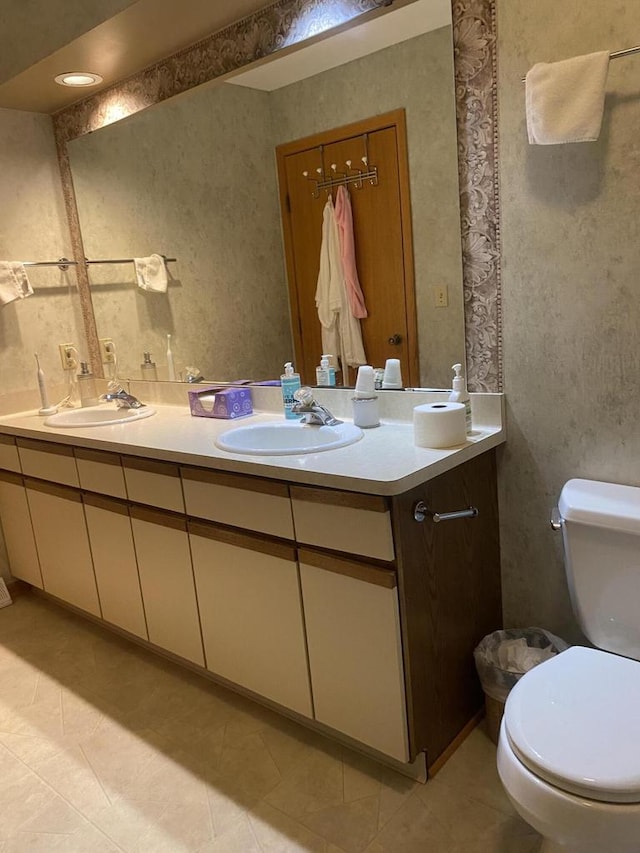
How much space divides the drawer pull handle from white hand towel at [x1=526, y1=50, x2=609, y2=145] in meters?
0.90

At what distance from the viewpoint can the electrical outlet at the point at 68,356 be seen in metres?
3.00

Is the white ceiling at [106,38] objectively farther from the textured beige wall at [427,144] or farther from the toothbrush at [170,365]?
the toothbrush at [170,365]

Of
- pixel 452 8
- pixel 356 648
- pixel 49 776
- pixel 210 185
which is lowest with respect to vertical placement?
pixel 49 776

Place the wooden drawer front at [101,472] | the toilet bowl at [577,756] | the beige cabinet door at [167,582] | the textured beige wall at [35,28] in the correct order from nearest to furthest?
the toilet bowl at [577,756], the beige cabinet door at [167,582], the wooden drawer front at [101,472], the textured beige wall at [35,28]

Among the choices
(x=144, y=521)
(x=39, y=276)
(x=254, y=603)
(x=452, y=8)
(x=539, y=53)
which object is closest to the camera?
(x=539, y=53)

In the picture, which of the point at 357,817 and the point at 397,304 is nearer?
the point at 357,817

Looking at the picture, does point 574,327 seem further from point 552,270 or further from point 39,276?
point 39,276

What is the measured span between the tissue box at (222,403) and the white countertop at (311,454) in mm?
35

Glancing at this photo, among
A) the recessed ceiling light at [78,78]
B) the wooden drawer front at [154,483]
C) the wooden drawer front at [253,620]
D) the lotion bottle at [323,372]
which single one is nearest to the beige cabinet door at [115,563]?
the wooden drawer front at [154,483]

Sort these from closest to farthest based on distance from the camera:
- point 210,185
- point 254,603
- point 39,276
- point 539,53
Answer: point 539,53, point 254,603, point 210,185, point 39,276

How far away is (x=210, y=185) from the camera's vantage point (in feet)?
7.98

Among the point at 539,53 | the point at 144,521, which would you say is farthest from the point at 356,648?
the point at 539,53

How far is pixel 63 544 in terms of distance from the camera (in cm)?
253

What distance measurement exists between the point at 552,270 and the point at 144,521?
4.74ft
